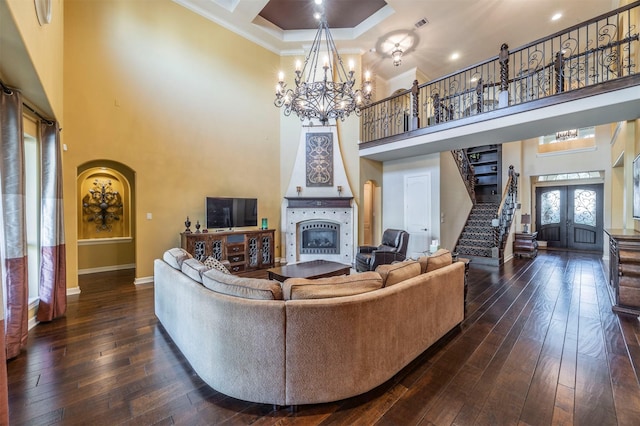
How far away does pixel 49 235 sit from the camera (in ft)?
10.7

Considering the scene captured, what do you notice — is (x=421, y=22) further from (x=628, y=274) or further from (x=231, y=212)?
(x=231, y=212)

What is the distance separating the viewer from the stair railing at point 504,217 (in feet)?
21.4

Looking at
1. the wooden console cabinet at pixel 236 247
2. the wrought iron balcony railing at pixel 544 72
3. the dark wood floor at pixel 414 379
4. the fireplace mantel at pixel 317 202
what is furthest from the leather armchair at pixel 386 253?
the wrought iron balcony railing at pixel 544 72

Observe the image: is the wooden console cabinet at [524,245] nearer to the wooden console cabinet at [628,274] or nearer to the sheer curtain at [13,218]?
the wooden console cabinet at [628,274]

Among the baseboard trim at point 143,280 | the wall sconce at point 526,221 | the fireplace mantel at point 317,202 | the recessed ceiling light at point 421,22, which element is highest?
the recessed ceiling light at point 421,22

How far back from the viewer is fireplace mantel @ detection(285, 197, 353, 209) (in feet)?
21.6

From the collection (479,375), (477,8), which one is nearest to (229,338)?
(479,375)

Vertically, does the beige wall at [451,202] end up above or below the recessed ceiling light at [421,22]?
below

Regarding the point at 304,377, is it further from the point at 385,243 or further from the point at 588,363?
the point at 385,243

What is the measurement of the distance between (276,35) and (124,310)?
659cm

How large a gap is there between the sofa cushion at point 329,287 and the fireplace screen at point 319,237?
472 centimetres

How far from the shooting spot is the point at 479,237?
7.22 meters

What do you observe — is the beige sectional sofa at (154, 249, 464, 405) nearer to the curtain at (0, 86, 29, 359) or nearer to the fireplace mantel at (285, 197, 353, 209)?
the curtain at (0, 86, 29, 359)

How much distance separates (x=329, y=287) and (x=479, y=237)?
6.81 m
